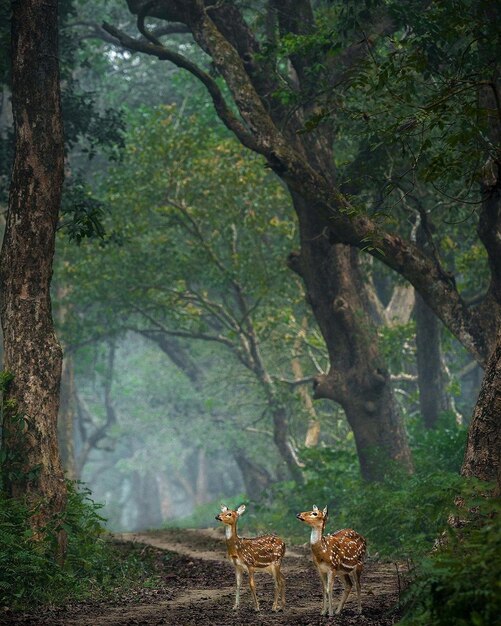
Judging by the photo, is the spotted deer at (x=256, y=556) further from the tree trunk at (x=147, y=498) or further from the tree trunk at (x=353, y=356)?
the tree trunk at (x=147, y=498)

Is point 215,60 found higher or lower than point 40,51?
higher

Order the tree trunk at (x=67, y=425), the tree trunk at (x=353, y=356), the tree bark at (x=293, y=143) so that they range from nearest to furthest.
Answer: the tree bark at (x=293, y=143), the tree trunk at (x=353, y=356), the tree trunk at (x=67, y=425)

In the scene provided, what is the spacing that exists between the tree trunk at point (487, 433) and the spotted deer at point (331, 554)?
174 centimetres

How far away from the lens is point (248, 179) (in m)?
27.7

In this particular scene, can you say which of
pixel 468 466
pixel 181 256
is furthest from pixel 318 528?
pixel 181 256

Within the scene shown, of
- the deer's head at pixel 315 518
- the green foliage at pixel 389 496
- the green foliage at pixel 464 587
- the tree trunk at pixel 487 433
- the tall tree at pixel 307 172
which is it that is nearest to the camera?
the green foliage at pixel 464 587

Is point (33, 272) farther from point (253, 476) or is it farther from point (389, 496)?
point (253, 476)

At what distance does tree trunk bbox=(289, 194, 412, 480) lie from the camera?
68.4 feet

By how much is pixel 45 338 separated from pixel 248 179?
15.5m

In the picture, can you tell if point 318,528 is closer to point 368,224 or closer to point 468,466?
point 468,466

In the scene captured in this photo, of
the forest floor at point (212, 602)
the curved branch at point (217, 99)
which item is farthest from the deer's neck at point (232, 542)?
the curved branch at point (217, 99)

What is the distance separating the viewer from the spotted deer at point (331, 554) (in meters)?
9.52

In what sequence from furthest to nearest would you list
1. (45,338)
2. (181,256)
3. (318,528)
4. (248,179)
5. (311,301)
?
1. (181,256)
2. (248,179)
3. (311,301)
4. (45,338)
5. (318,528)

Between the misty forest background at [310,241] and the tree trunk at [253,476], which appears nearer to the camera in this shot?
the misty forest background at [310,241]
